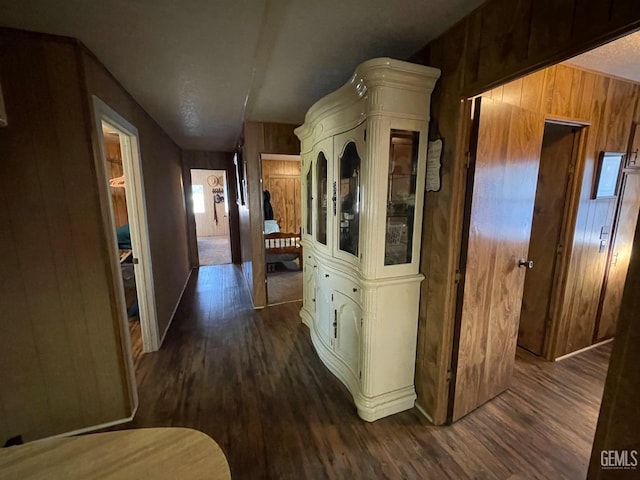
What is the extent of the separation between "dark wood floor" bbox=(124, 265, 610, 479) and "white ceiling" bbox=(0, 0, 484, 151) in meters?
2.36

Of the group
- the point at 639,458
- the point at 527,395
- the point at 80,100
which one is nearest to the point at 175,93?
the point at 80,100

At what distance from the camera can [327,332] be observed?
7.80ft

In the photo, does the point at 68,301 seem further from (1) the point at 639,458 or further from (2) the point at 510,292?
(2) the point at 510,292

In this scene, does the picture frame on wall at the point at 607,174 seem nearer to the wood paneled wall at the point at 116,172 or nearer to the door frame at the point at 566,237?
the door frame at the point at 566,237

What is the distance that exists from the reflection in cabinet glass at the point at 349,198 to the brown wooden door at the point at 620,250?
2.45 metres

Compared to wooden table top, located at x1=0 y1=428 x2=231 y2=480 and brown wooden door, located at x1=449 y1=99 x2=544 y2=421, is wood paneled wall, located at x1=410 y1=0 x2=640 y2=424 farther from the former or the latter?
wooden table top, located at x1=0 y1=428 x2=231 y2=480

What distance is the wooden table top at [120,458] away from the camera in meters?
0.75

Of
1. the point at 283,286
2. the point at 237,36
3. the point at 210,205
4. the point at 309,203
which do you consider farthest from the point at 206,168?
the point at 237,36

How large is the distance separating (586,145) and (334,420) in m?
2.87

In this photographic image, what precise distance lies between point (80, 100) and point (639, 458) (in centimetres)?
285

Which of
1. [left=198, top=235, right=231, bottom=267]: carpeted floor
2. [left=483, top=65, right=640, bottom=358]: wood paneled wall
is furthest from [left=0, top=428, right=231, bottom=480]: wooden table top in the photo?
[left=198, top=235, right=231, bottom=267]: carpeted floor

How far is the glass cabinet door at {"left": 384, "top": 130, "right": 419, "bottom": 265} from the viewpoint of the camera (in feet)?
5.51

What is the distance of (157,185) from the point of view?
3.11m

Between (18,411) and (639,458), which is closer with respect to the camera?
(639,458)
